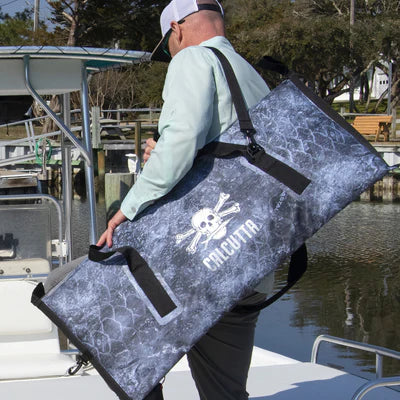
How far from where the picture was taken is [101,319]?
2.35m

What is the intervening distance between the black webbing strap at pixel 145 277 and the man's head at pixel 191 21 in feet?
2.44

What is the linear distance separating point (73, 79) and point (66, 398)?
2.09 meters

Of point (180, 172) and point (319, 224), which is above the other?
point (180, 172)

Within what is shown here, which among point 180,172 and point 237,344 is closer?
point 180,172

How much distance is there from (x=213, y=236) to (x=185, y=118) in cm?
37

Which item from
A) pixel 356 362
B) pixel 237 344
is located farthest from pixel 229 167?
pixel 356 362

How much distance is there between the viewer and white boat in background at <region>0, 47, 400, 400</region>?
376cm

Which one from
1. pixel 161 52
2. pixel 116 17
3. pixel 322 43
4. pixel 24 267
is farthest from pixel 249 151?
pixel 322 43

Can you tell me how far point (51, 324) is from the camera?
462 centimetres

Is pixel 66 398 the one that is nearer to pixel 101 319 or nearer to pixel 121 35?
pixel 101 319

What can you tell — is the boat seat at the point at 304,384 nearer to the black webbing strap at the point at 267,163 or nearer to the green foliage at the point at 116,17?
the black webbing strap at the point at 267,163

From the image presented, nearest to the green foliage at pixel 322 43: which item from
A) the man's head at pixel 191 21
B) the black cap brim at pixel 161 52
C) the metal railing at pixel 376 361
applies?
the metal railing at pixel 376 361

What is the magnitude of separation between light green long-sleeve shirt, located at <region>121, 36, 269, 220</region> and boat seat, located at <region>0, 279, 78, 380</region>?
2.21 m

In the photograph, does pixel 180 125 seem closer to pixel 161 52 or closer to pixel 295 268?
pixel 161 52
